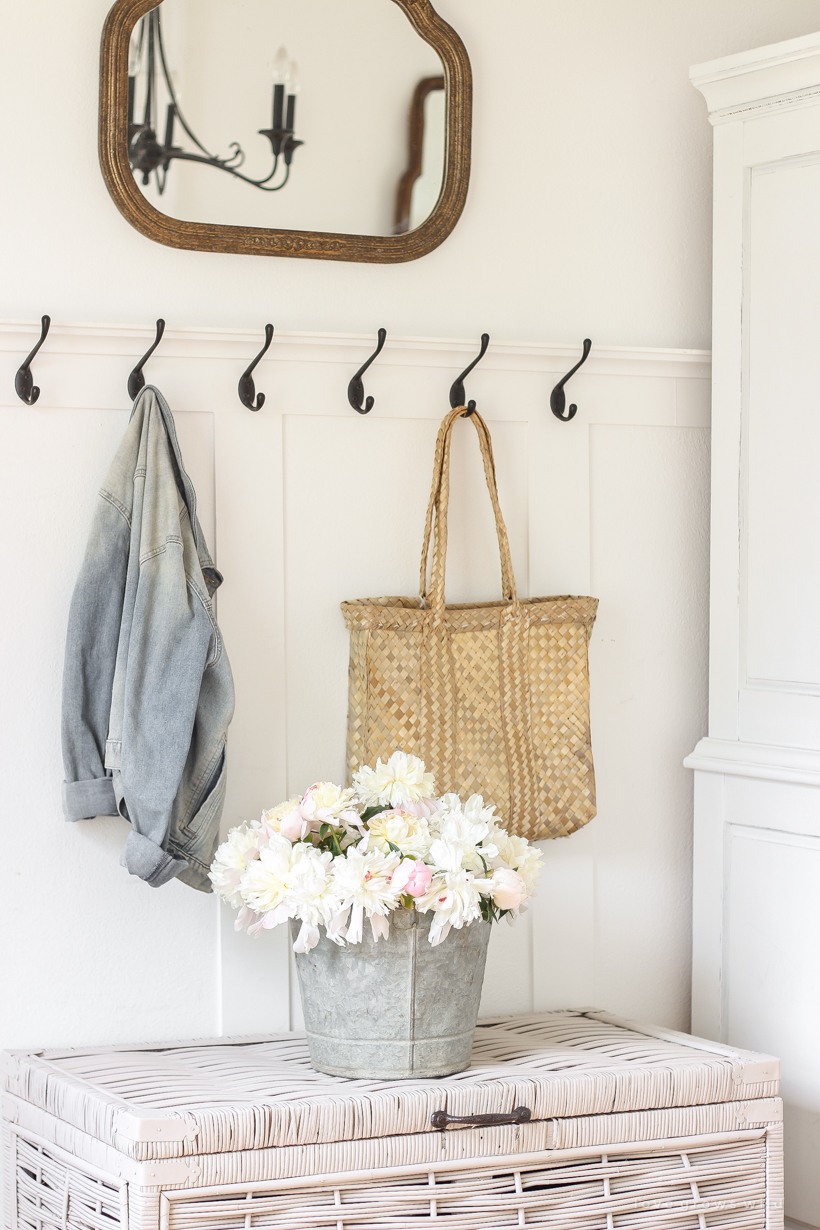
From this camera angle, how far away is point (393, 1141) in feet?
4.56

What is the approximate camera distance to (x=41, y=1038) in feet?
5.50

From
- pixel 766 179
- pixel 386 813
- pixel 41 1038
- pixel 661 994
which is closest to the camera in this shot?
pixel 386 813

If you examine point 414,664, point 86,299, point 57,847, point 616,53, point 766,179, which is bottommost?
point 57,847

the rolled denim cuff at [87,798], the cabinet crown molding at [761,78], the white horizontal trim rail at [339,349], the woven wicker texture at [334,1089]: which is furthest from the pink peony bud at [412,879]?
the cabinet crown molding at [761,78]

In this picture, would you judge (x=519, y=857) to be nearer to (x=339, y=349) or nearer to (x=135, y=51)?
(x=339, y=349)

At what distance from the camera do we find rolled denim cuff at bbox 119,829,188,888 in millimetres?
1570

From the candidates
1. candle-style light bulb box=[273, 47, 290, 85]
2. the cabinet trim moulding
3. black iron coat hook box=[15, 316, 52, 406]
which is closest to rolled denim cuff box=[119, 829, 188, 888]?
black iron coat hook box=[15, 316, 52, 406]

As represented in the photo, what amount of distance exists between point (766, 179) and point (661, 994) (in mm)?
1252

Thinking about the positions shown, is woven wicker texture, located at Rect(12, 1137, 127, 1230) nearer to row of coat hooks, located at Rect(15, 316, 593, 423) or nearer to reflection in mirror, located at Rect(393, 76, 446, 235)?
row of coat hooks, located at Rect(15, 316, 593, 423)

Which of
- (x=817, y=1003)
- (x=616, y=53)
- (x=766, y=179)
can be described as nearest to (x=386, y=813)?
(x=817, y=1003)

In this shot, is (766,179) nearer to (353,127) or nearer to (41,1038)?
(353,127)

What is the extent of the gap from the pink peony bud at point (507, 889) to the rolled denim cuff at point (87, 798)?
0.52m

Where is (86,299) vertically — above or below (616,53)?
below

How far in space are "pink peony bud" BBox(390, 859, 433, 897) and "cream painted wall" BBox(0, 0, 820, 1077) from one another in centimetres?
43
